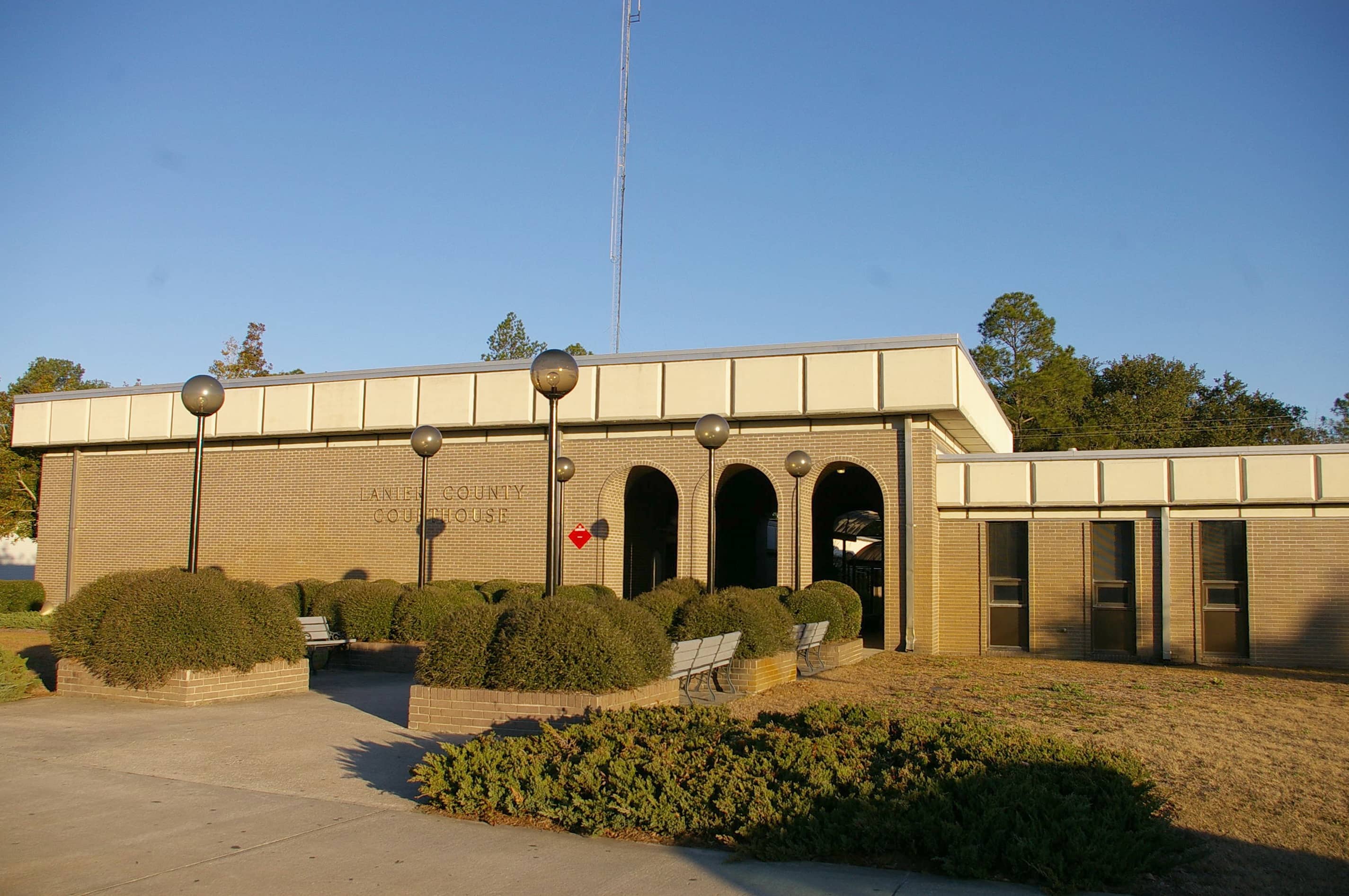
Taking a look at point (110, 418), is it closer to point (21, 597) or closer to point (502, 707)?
point (21, 597)

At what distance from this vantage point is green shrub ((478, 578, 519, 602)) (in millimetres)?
19797

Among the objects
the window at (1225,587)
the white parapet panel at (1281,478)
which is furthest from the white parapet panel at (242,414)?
the white parapet panel at (1281,478)

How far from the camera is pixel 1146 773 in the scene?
24.3ft

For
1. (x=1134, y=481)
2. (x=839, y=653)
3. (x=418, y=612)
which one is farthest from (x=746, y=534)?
(x=418, y=612)

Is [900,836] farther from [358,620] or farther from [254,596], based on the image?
[358,620]

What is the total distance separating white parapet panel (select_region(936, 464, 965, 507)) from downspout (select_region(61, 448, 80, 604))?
22948 millimetres

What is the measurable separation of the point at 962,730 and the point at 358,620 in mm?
11702

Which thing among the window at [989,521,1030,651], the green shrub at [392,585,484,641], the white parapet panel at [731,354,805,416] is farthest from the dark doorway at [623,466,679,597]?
the green shrub at [392,585,484,641]

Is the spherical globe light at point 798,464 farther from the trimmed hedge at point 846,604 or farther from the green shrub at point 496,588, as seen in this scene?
the green shrub at point 496,588

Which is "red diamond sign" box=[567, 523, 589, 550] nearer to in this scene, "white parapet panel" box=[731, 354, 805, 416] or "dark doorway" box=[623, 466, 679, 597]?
"dark doorway" box=[623, 466, 679, 597]

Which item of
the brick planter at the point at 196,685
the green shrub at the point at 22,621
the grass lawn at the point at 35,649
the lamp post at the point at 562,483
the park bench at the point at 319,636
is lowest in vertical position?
the green shrub at the point at 22,621

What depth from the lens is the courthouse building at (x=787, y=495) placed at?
2122cm

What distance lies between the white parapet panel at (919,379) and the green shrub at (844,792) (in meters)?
13.6

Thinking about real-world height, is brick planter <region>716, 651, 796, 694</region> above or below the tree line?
below
